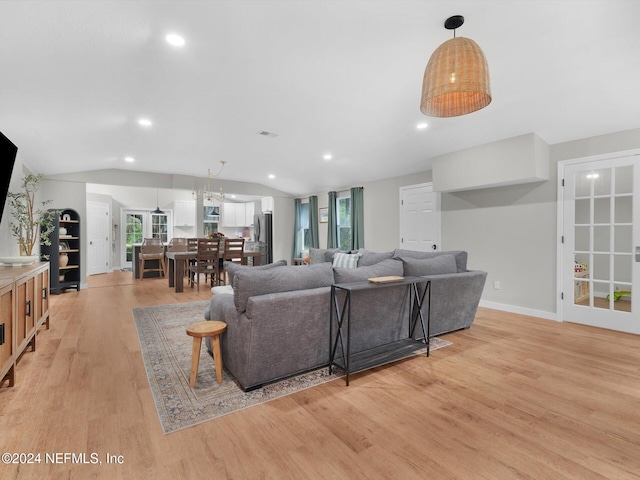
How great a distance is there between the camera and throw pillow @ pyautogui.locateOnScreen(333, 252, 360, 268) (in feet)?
15.1

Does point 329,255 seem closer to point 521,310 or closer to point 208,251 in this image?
point 208,251

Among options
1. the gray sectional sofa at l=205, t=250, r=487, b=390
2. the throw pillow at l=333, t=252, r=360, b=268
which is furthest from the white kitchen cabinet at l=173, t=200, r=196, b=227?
the gray sectional sofa at l=205, t=250, r=487, b=390

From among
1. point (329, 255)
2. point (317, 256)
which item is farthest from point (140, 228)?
point (329, 255)

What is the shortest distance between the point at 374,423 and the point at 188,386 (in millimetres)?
1372

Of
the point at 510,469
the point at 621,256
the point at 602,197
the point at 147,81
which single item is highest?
the point at 147,81

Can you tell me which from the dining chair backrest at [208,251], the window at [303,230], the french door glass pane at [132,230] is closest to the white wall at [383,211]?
the window at [303,230]

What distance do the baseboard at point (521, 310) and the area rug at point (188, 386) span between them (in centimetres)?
191

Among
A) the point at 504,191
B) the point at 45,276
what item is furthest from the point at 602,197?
the point at 45,276

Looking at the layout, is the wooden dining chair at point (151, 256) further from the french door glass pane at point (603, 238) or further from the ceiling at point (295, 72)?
the french door glass pane at point (603, 238)

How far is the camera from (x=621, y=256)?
12.3ft

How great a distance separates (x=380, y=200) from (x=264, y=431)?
542 cm

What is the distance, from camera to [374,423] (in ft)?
6.28

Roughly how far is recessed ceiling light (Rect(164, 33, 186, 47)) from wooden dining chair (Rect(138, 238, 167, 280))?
6207mm

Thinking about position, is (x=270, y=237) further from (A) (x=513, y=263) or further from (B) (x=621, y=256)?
(B) (x=621, y=256)
